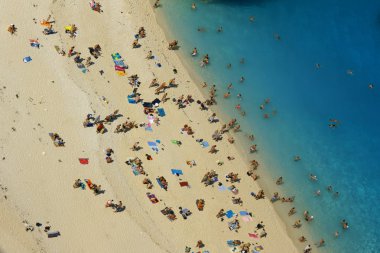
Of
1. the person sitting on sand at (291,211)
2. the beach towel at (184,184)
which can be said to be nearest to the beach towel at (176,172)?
the beach towel at (184,184)

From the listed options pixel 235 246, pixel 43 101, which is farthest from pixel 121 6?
pixel 235 246

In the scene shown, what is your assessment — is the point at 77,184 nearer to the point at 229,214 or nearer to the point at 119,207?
the point at 119,207

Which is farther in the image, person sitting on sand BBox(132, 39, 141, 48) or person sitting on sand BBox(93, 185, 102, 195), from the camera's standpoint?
person sitting on sand BBox(132, 39, 141, 48)

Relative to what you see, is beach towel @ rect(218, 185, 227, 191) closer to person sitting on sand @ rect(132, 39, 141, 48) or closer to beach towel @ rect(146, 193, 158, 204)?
beach towel @ rect(146, 193, 158, 204)

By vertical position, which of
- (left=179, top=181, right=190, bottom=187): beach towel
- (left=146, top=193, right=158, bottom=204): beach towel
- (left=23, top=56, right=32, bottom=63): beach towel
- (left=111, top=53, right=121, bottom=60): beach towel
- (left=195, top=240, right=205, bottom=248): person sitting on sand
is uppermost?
(left=111, top=53, right=121, bottom=60): beach towel

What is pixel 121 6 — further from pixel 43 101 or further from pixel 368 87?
pixel 368 87

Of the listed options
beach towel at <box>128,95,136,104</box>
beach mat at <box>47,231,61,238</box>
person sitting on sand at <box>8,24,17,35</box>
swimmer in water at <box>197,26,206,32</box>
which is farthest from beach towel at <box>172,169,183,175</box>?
person sitting on sand at <box>8,24,17,35</box>
